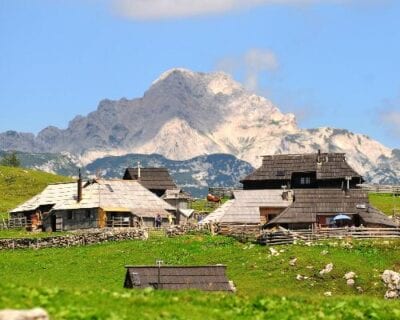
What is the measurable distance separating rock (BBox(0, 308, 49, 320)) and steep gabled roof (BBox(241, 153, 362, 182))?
88.9m

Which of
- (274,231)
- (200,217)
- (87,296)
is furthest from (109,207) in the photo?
(87,296)

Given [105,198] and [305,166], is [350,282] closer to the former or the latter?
[105,198]

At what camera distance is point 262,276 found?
6956 centimetres

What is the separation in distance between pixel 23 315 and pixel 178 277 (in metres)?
30.5

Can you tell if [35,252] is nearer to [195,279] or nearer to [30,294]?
[195,279]

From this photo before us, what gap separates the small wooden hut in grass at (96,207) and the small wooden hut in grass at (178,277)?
4383 cm

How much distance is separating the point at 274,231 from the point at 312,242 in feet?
11.5

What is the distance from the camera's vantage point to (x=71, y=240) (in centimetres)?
8675

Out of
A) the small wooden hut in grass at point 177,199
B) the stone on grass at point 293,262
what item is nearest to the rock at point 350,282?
the stone on grass at point 293,262

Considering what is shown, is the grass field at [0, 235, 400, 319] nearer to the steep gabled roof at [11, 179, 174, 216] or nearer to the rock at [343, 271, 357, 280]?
the rock at [343, 271, 357, 280]

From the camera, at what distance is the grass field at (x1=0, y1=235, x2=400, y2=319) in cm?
3023

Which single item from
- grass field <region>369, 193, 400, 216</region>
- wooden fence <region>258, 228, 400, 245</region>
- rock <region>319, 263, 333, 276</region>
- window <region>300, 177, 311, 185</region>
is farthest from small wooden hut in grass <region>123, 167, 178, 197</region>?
rock <region>319, 263, 333, 276</region>

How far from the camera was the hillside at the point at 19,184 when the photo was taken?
439 ft

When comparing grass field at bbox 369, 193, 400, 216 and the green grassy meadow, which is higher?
grass field at bbox 369, 193, 400, 216
